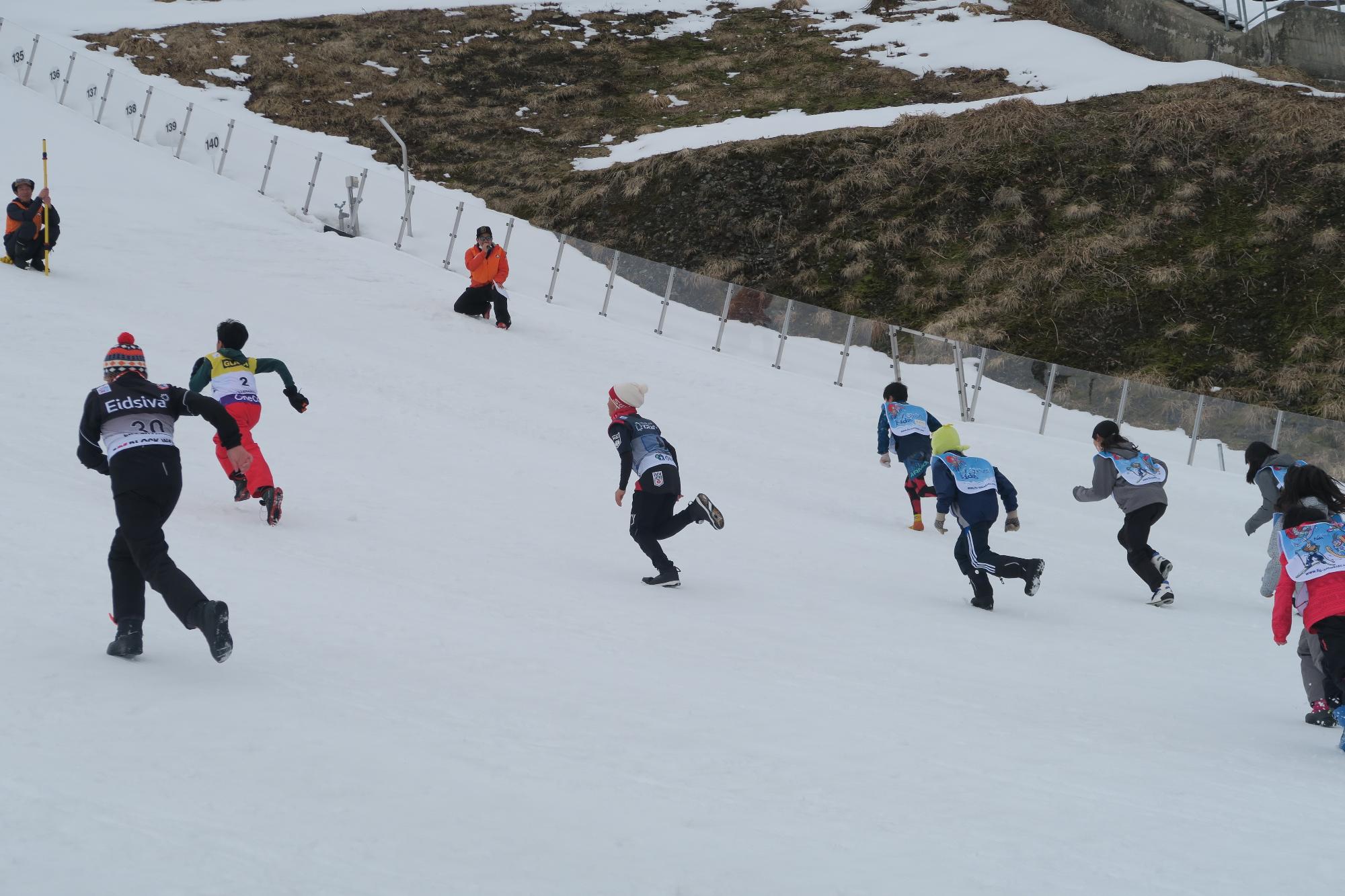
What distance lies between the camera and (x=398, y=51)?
4175 centimetres

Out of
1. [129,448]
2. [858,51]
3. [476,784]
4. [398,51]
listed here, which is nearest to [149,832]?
[476,784]

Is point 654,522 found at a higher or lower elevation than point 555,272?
lower

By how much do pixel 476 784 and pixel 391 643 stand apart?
212 cm

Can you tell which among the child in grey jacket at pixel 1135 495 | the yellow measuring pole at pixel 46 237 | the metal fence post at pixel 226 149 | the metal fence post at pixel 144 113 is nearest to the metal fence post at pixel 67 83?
the metal fence post at pixel 144 113

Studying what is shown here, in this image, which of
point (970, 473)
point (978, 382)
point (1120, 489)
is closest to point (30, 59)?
point (978, 382)

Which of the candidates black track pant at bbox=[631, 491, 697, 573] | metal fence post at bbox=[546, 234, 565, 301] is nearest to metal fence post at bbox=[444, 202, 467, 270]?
metal fence post at bbox=[546, 234, 565, 301]

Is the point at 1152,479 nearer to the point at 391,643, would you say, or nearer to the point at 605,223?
the point at 391,643

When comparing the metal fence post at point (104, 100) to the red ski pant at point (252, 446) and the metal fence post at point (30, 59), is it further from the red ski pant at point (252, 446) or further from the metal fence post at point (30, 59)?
the red ski pant at point (252, 446)

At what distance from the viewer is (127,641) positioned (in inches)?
206

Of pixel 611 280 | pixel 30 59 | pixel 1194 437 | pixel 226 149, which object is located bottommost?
pixel 1194 437

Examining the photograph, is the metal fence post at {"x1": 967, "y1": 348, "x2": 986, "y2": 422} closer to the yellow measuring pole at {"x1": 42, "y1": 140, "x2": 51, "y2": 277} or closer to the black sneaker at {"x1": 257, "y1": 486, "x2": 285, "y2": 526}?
the black sneaker at {"x1": 257, "y1": 486, "x2": 285, "y2": 526}

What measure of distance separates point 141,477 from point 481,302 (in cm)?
1376

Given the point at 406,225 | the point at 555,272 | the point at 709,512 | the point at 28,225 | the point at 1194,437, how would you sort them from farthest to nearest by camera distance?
the point at 406,225
the point at 555,272
the point at 1194,437
the point at 28,225
the point at 709,512

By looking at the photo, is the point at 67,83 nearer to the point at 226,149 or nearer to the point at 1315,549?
the point at 226,149
